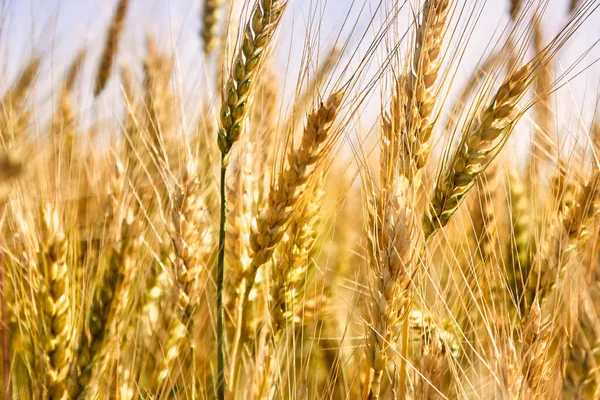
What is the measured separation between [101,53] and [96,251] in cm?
137

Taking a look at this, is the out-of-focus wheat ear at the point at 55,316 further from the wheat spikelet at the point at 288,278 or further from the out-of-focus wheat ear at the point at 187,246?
the wheat spikelet at the point at 288,278

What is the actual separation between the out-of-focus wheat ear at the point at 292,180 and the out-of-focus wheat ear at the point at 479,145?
220 mm

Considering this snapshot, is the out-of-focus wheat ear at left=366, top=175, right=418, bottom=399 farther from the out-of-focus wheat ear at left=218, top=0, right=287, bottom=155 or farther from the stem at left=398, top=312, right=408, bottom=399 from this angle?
the out-of-focus wheat ear at left=218, top=0, right=287, bottom=155

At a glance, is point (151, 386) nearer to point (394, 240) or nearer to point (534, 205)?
point (394, 240)

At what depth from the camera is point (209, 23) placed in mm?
2543

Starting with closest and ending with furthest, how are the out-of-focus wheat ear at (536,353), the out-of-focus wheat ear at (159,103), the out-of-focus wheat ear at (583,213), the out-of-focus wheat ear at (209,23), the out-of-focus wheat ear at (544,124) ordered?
the out-of-focus wheat ear at (536,353) < the out-of-focus wheat ear at (583,213) < the out-of-focus wheat ear at (159,103) < the out-of-focus wheat ear at (544,124) < the out-of-focus wheat ear at (209,23)

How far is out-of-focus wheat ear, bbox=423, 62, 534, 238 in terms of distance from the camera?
105 centimetres

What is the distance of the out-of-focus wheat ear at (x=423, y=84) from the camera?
1049 mm

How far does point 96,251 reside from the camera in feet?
4.90

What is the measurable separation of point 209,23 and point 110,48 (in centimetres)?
43

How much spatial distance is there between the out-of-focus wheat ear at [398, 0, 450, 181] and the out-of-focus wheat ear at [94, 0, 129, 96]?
1770 mm

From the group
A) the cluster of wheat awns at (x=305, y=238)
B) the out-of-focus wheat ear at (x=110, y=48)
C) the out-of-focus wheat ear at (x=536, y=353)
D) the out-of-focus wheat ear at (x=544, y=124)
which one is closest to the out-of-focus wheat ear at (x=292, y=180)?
the cluster of wheat awns at (x=305, y=238)

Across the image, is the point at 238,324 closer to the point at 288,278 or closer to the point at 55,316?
the point at 288,278

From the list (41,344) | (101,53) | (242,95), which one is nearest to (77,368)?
(41,344)
